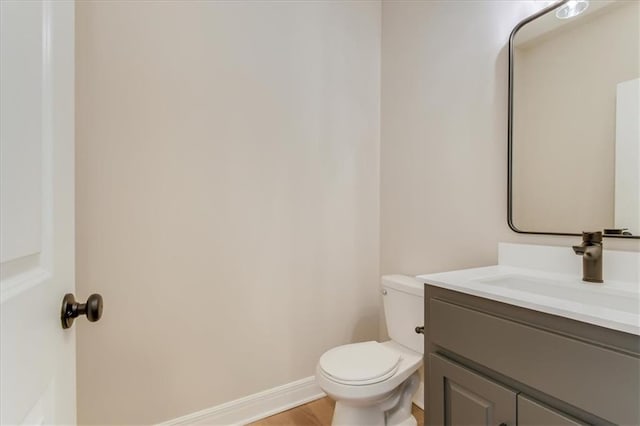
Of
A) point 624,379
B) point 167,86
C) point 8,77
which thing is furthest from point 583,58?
point 167,86

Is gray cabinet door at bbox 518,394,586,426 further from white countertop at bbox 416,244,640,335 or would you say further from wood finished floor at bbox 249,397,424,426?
wood finished floor at bbox 249,397,424,426

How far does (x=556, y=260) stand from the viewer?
1192 millimetres

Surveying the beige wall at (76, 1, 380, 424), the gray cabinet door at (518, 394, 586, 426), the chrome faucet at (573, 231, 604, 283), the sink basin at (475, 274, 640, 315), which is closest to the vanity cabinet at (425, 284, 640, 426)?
the gray cabinet door at (518, 394, 586, 426)

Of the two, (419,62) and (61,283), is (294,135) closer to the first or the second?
(419,62)

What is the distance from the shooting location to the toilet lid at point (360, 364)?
4.36 feet

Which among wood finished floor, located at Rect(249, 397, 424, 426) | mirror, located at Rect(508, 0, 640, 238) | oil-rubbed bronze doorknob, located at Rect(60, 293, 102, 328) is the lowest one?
wood finished floor, located at Rect(249, 397, 424, 426)

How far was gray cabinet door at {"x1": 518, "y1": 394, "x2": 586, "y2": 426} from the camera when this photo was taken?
0.72 metres

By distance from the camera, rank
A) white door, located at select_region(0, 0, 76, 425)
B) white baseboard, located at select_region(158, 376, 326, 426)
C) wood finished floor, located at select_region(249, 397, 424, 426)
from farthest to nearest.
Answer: wood finished floor, located at select_region(249, 397, 424, 426)
white baseboard, located at select_region(158, 376, 326, 426)
white door, located at select_region(0, 0, 76, 425)

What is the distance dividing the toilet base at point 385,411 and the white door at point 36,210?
44.9 inches

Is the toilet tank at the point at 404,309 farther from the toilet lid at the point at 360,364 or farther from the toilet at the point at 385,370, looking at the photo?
the toilet lid at the point at 360,364

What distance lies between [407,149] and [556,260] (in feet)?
3.25

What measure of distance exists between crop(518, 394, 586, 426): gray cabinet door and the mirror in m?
0.68

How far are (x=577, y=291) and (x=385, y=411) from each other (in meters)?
1.03

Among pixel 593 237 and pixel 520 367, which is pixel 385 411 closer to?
pixel 520 367
